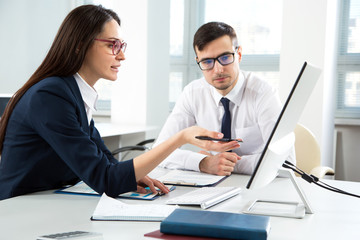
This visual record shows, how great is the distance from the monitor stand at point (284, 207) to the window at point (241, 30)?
123 inches

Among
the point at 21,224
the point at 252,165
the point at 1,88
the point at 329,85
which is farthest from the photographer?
the point at 1,88

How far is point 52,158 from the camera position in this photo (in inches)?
57.9

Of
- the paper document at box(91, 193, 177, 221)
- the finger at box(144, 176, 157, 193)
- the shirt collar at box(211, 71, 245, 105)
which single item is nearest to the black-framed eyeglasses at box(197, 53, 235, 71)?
the shirt collar at box(211, 71, 245, 105)

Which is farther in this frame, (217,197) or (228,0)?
(228,0)

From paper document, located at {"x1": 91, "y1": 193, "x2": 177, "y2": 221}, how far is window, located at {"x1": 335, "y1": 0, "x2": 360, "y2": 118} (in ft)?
10.5

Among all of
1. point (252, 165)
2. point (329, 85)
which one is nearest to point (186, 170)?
point (252, 165)

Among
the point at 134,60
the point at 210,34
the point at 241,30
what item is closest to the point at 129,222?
the point at 210,34

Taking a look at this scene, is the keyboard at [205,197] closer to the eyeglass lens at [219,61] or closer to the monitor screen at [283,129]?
the monitor screen at [283,129]

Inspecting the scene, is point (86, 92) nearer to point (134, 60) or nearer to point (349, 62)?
point (134, 60)

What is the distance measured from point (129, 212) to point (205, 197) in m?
0.31

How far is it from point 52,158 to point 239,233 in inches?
32.4

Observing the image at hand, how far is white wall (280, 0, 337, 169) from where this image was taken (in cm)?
306

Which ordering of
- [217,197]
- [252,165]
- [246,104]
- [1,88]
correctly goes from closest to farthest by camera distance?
[217,197] < [252,165] < [246,104] < [1,88]

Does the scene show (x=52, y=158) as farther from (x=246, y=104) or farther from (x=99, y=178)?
(x=246, y=104)
